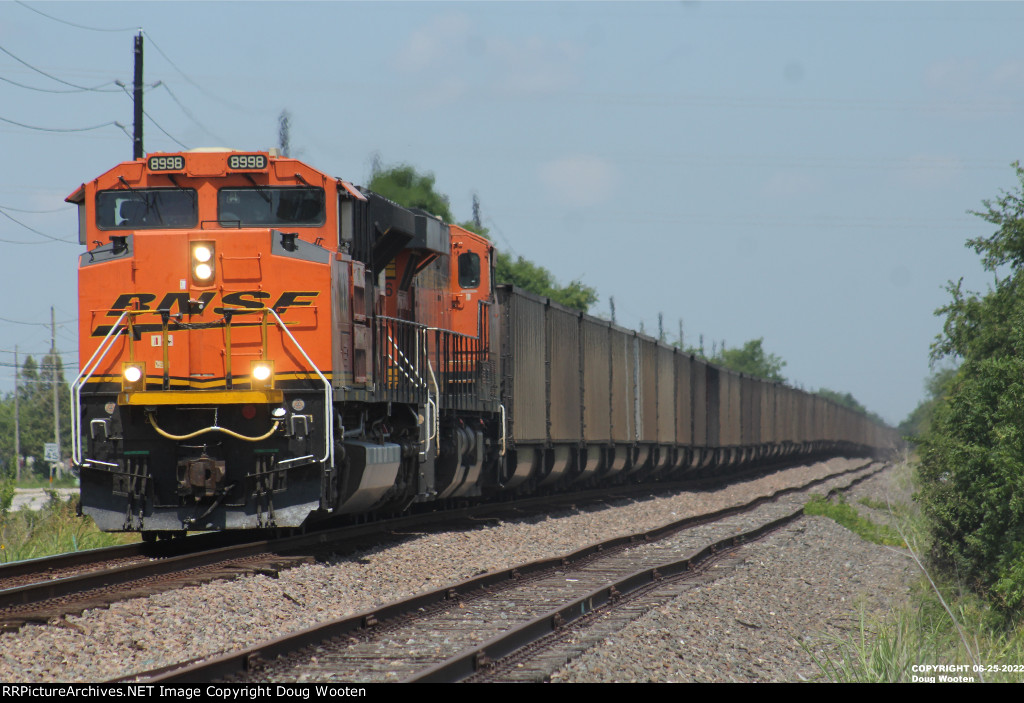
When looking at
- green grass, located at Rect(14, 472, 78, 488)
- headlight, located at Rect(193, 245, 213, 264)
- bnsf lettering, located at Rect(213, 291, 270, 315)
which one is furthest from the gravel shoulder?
green grass, located at Rect(14, 472, 78, 488)

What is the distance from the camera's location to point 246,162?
10641 mm

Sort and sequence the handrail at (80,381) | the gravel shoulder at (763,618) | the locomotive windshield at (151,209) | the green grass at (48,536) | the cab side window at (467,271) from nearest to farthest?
the gravel shoulder at (763,618) → the handrail at (80,381) → the locomotive windshield at (151,209) → the green grass at (48,536) → the cab side window at (467,271)

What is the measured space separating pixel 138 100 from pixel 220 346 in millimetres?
12164

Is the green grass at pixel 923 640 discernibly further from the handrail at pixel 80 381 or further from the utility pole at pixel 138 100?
the utility pole at pixel 138 100

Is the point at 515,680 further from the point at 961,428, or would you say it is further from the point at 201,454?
the point at 961,428

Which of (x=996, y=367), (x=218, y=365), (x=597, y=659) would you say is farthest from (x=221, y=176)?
(x=996, y=367)

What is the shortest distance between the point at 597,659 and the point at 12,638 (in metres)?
3.68

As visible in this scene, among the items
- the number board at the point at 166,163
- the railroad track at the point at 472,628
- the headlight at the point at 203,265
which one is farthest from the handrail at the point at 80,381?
the railroad track at the point at 472,628

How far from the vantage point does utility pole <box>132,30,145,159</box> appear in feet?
64.4

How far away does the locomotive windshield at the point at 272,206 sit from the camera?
35.3 feet

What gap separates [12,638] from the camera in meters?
6.79

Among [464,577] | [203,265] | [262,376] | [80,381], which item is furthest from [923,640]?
[80,381]

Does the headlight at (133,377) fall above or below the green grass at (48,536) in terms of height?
above

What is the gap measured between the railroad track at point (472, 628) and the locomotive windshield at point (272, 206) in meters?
4.00
